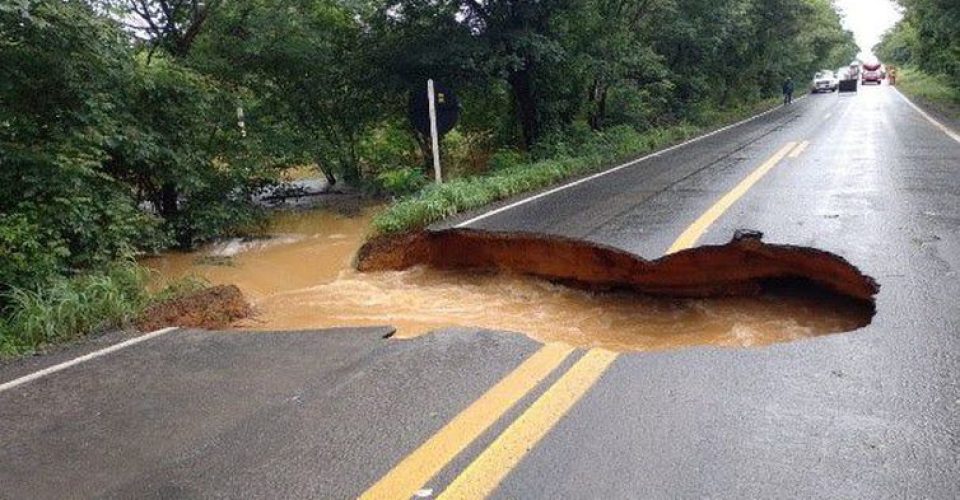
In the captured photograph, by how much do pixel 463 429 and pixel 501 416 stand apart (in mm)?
211

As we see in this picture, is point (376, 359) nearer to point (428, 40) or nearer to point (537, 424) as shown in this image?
point (537, 424)

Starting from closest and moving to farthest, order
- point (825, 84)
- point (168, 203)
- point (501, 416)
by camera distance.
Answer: point (501, 416) → point (168, 203) → point (825, 84)

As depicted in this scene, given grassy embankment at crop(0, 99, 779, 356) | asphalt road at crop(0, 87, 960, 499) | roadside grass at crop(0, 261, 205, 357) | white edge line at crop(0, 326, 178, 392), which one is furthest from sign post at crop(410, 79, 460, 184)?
asphalt road at crop(0, 87, 960, 499)

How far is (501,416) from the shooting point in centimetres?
333

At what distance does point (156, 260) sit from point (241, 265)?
141cm

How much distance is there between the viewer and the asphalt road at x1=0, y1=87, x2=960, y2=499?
279 cm

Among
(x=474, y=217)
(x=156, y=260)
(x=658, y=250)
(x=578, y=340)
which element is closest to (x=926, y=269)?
(x=658, y=250)

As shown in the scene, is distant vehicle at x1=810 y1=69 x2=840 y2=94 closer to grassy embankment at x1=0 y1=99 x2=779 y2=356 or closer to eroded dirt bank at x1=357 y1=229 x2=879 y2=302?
grassy embankment at x1=0 y1=99 x2=779 y2=356

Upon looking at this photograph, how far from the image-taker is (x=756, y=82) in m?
39.7

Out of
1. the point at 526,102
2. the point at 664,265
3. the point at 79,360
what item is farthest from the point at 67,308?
the point at 526,102

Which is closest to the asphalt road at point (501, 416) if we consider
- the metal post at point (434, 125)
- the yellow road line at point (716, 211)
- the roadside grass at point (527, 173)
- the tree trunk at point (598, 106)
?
the yellow road line at point (716, 211)

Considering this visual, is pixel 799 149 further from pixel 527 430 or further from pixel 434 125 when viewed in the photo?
pixel 527 430

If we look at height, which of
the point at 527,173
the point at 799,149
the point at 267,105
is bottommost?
the point at 799,149

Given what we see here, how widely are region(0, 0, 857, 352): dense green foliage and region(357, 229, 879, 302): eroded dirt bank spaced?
1422 mm
